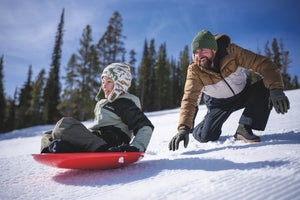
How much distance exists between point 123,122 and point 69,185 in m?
0.75

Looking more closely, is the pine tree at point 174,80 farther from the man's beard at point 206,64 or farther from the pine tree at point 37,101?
the man's beard at point 206,64

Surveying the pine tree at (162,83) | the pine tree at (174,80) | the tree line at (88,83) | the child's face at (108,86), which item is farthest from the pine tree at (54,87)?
the child's face at (108,86)

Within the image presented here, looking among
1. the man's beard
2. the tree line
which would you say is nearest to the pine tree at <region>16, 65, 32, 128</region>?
the tree line

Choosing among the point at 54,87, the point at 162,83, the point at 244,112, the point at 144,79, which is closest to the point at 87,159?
the point at 244,112

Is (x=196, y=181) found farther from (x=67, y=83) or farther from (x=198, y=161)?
(x=67, y=83)

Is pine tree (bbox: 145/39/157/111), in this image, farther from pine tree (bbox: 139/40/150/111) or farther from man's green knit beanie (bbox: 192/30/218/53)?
man's green knit beanie (bbox: 192/30/218/53)

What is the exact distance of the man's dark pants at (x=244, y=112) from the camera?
81.7 inches

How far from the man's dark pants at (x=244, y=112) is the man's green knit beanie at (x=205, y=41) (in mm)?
784

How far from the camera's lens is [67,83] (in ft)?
56.9

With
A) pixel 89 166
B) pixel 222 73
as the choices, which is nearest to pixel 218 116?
pixel 222 73

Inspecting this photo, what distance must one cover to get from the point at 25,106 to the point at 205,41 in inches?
1302

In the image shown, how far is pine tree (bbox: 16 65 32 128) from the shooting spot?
85.0ft

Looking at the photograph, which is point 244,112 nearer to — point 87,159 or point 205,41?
point 205,41

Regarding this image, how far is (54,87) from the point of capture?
2386cm
